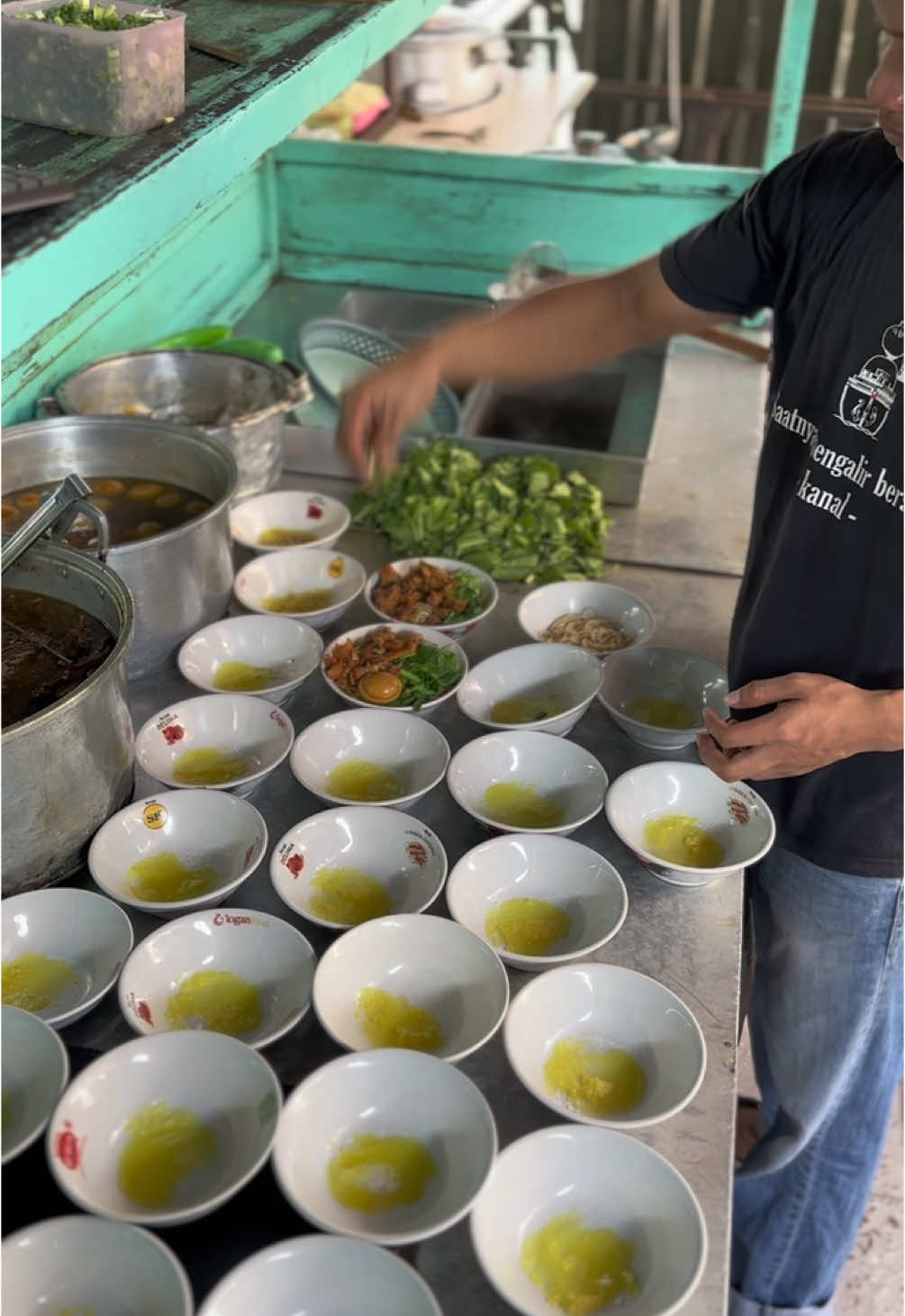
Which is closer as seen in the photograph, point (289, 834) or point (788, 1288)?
point (289, 834)

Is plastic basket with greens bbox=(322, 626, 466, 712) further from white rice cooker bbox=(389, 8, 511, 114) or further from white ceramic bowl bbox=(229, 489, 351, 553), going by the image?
white rice cooker bbox=(389, 8, 511, 114)

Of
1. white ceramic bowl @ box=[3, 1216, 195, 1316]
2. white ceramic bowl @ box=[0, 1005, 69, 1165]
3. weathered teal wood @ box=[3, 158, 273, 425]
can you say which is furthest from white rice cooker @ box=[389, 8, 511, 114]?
white ceramic bowl @ box=[3, 1216, 195, 1316]

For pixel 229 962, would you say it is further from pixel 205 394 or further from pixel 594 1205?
pixel 205 394

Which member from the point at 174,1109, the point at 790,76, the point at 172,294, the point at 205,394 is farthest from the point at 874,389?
the point at 172,294

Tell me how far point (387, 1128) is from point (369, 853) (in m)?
0.47

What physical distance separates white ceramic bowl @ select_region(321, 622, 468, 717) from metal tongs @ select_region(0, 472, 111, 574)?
19.7 inches

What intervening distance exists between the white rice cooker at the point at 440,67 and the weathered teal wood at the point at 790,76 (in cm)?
156

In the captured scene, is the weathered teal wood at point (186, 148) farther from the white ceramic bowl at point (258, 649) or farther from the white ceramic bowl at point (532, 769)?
the white ceramic bowl at point (532, 769)

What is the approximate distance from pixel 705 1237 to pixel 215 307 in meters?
2.80

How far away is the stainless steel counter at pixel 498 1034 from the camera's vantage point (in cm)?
123

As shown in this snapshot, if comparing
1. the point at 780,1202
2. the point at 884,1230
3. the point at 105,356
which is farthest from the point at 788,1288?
the point at 105,356

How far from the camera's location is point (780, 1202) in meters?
2.20

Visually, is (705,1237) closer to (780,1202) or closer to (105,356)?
(780,1202)

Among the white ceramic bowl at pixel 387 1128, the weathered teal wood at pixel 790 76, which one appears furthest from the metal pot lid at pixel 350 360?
the white ceramic bowl at pixel 387 1128
